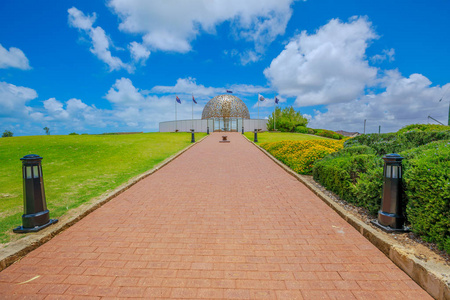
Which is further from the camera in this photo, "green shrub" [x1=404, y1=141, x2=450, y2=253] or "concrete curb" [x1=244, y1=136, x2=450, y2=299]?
"green shrub" [x1=404, y1=141, x2=450, y2=253]

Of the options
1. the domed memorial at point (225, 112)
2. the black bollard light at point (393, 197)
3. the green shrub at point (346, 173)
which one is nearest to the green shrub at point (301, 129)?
the domed memorial at point (225, 112)

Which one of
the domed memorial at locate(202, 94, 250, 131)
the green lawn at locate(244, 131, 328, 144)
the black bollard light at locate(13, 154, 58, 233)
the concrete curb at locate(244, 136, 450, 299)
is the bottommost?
the concrete curb at locate(244, 136, 450, 299)

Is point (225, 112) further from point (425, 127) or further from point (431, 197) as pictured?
point (431, 197)

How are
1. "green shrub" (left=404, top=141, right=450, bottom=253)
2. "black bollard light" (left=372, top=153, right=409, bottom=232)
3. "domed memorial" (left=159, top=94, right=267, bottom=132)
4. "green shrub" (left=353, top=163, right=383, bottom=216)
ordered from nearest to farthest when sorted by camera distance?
A: 1. "green shrub" (left=404, top=141, right=450, bottom=253)
2. "black bollard light" (left=372, top=153, right=409, bottom=232)
3. "green shrub" (left=353, top=163, right=383, bottom=216)
4. "domed memorial" (left=159, top=94, right=267, bottom=132)

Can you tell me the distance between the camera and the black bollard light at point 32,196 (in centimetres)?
397

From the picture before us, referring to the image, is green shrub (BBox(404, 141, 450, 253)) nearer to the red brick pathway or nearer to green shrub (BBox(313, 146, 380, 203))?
the red brick pathway

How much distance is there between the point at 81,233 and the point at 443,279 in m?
5.28

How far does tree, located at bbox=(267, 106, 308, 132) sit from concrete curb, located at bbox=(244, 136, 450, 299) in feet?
120

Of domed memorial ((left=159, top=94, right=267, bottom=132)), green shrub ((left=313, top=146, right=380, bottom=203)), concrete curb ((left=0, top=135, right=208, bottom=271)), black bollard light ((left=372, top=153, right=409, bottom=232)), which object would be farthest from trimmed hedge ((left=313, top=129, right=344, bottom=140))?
concrete curb ((left=0, top=135, right=208, bottom=271))

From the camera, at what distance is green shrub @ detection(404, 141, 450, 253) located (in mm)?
3047

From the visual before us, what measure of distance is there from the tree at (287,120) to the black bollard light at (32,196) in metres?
38.4

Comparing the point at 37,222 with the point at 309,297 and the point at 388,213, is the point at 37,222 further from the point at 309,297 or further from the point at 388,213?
the point at 388,213

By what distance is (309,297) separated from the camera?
2.50 m

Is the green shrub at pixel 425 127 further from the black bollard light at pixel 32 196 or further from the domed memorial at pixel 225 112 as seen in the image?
the domed memorial at pixel 225 112
